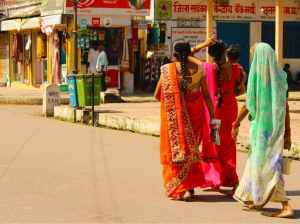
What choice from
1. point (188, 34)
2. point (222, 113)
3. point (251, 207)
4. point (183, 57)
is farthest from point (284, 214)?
point (188, 34)

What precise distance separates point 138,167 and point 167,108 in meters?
2.75

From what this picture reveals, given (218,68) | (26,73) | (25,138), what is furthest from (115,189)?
(26,73)

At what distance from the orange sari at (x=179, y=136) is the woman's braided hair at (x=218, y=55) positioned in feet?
1.42

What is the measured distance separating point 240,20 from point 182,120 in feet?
71.7

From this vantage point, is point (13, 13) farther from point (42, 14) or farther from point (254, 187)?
point (254, 187)

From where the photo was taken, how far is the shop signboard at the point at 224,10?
28.8 metres

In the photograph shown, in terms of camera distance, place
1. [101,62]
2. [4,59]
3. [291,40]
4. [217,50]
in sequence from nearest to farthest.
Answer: [217,50] → [101,62] → [291,40] → [4,59]

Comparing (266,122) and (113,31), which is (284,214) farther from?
(113,31)

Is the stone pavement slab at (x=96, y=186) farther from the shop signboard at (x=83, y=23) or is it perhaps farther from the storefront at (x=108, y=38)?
the storefront at (x=108, y=38)

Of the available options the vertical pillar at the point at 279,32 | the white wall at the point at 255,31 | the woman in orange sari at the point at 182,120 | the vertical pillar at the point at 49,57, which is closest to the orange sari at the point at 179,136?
the woman in orange sari at the point at 182,120

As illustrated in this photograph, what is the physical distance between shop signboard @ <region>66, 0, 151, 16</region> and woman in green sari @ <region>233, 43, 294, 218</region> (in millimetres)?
20185

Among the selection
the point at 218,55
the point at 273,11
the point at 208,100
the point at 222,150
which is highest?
the point at 273,11

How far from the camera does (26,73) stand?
111 feet

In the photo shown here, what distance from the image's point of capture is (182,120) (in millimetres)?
8578
